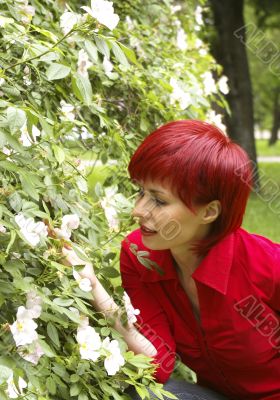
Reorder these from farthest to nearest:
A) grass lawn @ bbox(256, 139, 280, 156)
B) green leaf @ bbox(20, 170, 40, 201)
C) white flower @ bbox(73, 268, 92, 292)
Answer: grass lawn @ bbox(256, 139, 280, 156) < white flower @ bbox(73, 268, 92, 292) < green leaf @ bbox(20, 170, 40, 201)

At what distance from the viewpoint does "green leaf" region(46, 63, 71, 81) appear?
183cm

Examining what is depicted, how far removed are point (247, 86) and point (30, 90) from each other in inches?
363

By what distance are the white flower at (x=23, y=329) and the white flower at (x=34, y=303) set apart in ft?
0.13

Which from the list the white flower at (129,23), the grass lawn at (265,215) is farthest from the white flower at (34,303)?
the grass lawn at (265,215)

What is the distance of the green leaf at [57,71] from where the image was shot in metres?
1.83

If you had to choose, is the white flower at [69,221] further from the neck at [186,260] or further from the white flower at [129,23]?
the white flower at [129,23]

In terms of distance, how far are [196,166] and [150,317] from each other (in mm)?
548

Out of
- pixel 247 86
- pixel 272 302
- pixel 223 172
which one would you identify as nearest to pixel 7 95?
pixel 223 172

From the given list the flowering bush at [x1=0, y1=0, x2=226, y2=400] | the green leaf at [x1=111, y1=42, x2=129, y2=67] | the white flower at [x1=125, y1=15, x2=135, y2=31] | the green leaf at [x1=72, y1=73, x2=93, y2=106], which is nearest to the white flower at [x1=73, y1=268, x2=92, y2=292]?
the flowering bush at [x1=0, y1=0, x2=226, y2=400]

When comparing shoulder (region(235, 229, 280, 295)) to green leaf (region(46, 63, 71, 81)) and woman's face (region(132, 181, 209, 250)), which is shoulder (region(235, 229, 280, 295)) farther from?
green leaf (region(46, 63, 71, 81))

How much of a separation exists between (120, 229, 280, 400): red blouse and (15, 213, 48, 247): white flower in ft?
2.00

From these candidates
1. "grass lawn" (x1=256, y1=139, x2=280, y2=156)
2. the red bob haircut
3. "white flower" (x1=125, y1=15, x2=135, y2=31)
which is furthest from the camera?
"grass lawn" (x1=256, y1=139, x2=280, y2=156)

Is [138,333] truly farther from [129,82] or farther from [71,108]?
[129,82]

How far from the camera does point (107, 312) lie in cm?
215
